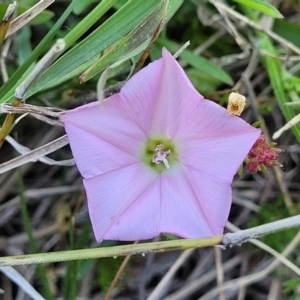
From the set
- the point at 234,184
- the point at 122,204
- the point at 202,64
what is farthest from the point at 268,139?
the point at 122,204

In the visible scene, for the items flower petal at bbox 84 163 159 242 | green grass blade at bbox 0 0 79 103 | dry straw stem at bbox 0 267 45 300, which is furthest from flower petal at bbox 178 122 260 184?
dry straw stem at bbox 0 267 45 300

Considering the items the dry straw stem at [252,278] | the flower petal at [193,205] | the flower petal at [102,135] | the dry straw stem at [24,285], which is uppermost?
the flower petal at [102,135]

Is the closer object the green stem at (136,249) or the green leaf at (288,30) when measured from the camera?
the green stem at (136,249)

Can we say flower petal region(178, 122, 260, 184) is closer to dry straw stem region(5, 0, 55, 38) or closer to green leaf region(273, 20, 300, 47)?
dry straw stem region(5, 0, 55, 38)

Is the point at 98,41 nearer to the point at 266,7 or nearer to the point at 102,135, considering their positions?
the point at 102,135

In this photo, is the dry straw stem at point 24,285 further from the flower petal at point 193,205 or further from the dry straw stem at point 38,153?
the flower petal at point 193,205

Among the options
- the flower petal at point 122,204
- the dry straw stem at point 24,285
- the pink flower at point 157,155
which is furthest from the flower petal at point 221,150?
the dry straw stem at point 24,285
